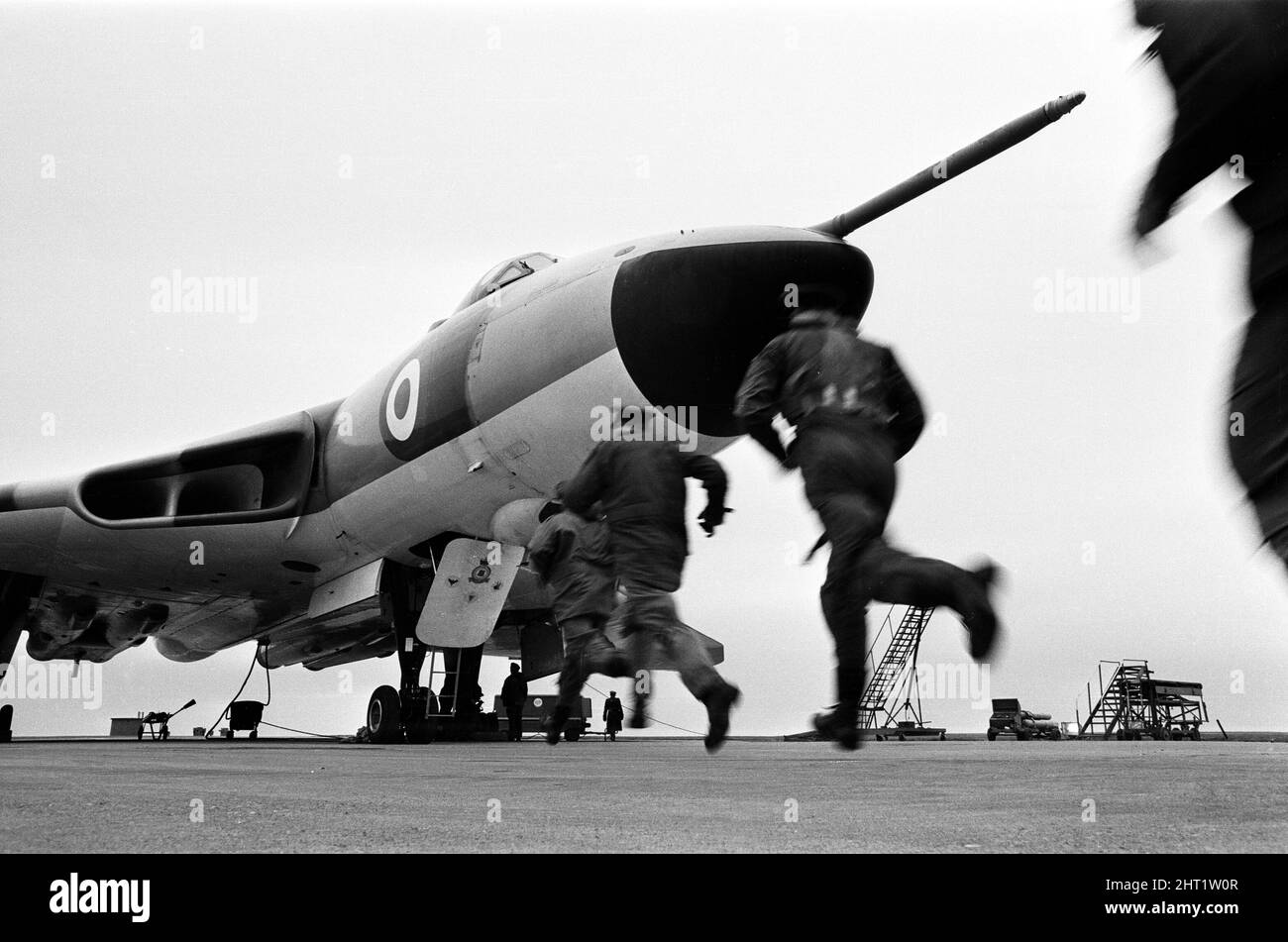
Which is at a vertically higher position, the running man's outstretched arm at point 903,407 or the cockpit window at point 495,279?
the cockpit window at point 495,279

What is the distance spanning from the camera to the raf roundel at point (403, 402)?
24.8 feet

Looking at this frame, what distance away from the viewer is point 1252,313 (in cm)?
95

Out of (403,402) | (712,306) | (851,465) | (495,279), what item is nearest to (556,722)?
(851,465)

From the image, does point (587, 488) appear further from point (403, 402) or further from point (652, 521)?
point (403, 402)

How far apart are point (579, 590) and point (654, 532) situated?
0.17 meters

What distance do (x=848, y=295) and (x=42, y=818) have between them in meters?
2.92

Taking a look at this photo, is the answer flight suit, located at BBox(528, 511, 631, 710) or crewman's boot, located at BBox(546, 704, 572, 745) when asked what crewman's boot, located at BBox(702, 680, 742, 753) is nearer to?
flight suit, located at BBox(528, 511, 631, 710)

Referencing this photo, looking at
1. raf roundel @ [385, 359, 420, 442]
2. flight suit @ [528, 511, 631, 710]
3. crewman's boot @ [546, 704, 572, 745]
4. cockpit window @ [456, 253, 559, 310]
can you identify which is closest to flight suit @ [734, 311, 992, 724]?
flight suit @ [528, 511, 631, 710]

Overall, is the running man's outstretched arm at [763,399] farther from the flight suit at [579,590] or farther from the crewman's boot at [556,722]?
the crewman's boot at [556,722]

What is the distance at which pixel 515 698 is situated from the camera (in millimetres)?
11258

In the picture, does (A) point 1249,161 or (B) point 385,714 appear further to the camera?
(B) point 385,714

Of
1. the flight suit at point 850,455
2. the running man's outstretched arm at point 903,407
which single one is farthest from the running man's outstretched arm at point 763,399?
the running man's outstretched arm at point 903,407

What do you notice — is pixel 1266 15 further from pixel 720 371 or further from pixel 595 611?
pixel 720 371

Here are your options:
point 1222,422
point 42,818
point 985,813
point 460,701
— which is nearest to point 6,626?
point 460,701
